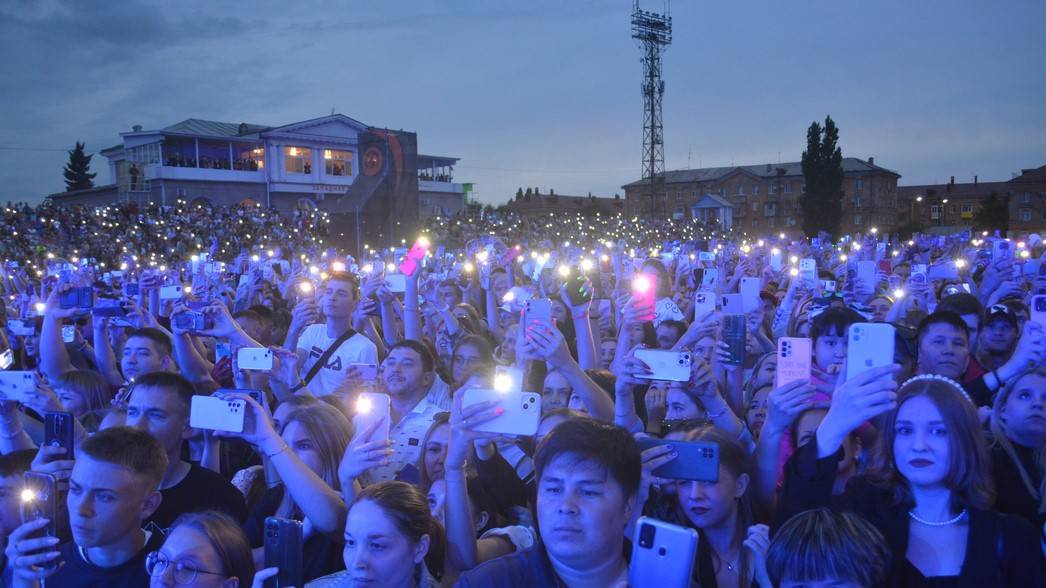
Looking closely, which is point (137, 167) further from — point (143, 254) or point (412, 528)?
point (412, 528)

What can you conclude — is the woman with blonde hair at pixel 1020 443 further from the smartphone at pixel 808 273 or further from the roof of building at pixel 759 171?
the roof of building at pixel 759 171

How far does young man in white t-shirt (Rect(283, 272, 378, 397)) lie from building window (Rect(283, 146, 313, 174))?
1878 inches

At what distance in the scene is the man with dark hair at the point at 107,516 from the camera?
2826 millimetres

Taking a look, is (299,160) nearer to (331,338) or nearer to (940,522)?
(331,338)

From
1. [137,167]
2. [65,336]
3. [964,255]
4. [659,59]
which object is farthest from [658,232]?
[65,336]

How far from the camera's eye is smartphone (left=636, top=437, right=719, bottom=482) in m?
2.31

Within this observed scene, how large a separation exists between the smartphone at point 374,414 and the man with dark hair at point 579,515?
0.78m

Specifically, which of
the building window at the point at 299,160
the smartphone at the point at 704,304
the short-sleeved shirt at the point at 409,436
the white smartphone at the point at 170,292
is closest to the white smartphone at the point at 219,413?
the short-sleeved shirt at the point at 409,436

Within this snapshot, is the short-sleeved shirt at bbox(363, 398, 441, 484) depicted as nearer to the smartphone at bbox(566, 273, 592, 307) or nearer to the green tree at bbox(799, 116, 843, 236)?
the smartphone at bbox(566, 273, 592, 307)

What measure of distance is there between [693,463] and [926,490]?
2.69 feet

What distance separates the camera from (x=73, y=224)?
20844 millimetres

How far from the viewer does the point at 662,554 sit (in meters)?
1.84

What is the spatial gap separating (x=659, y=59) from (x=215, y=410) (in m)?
54.1

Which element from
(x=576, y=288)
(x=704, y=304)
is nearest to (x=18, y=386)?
(x=576, y=288)
